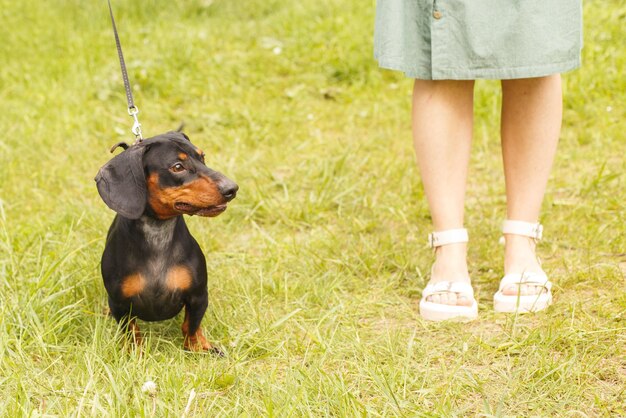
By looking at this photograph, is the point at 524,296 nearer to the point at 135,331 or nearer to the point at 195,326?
the point at 195,326

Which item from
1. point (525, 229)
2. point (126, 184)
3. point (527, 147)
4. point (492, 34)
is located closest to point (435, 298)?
point (525, 229)

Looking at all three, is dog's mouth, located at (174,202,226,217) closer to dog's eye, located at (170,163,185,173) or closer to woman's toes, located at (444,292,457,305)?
dog's eye, located at (170,163,185,173)

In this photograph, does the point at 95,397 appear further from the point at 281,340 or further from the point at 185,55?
the point at 185,55

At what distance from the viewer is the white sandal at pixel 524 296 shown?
2.53m

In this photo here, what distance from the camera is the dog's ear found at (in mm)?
2133

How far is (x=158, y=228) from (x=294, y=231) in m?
1.10

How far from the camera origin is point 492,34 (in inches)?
94.0

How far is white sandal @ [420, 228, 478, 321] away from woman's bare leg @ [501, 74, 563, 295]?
0.14m

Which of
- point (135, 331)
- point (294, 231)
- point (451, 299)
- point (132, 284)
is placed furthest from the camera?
point (294, 231)

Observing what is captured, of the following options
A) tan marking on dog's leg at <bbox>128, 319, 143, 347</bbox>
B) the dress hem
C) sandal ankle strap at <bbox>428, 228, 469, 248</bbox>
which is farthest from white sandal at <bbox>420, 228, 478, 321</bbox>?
tan marking on dog's leg at <bbox>128, 319, 143, 347</bbox>

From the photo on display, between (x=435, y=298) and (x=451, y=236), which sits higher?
(x=451, y=236)

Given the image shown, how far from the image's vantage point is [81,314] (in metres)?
2.51

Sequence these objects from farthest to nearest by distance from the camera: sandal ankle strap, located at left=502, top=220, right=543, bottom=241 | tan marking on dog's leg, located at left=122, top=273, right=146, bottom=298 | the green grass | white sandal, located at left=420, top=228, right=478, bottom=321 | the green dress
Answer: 1. sandal ankle strap, located at left=502, top=220, right=543, bottom=241
2. white sandal, located at left=420, top=228, right=478, bottom=321
3. the green dress
4. tan marking on dog's leg, located at left=122, top=273, right=146, bottom=298
5. the green grass

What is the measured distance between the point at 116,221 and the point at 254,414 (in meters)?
0.75
